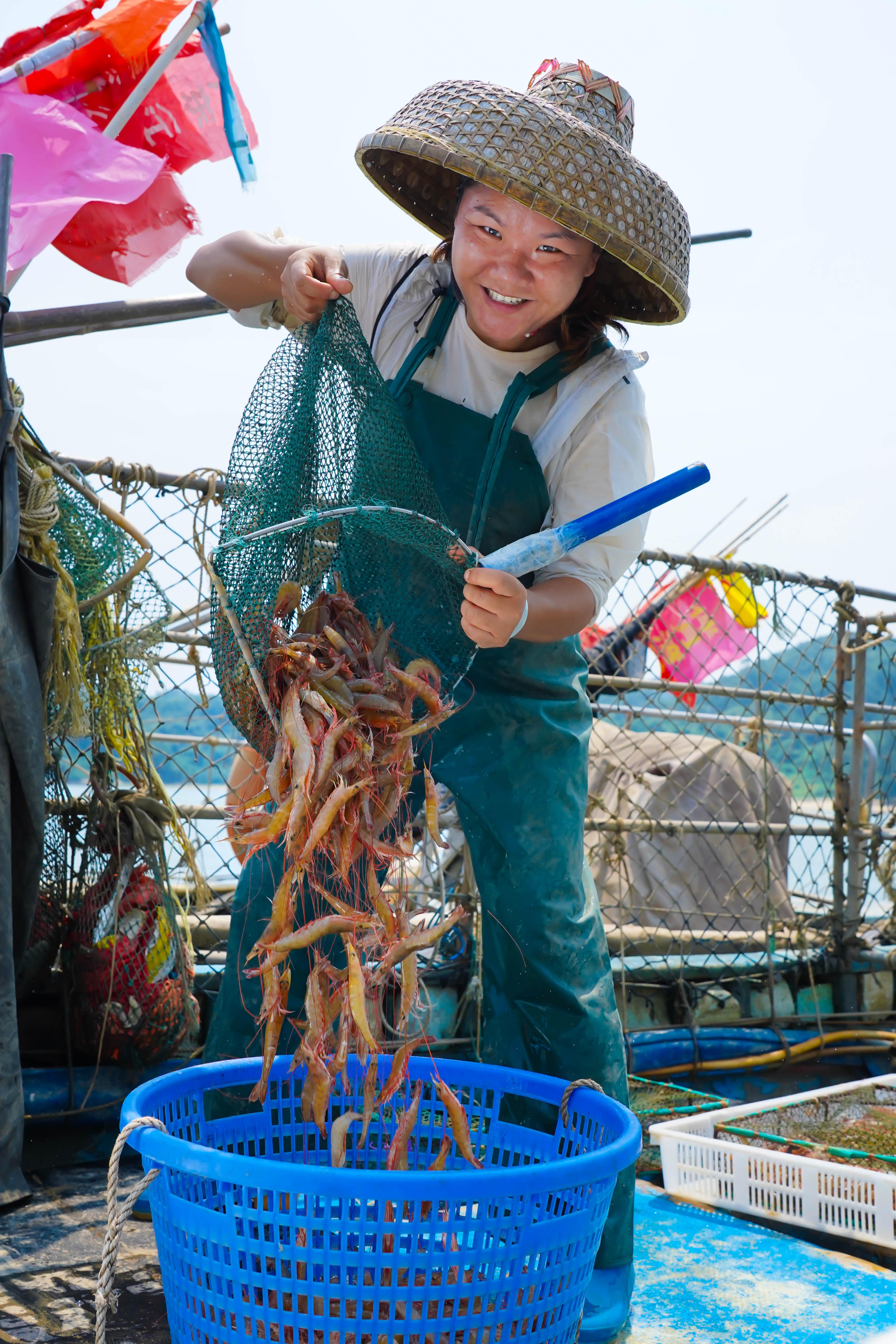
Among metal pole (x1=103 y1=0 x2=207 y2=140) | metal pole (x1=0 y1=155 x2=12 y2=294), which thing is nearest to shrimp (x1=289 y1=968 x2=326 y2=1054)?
metal pole (x1=0 y1=155 x2=12 y2=294)

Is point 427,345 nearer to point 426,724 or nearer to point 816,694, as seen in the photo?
point 426,724

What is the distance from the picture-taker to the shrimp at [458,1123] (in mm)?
1574

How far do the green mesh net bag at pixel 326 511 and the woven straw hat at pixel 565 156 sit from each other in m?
0.35

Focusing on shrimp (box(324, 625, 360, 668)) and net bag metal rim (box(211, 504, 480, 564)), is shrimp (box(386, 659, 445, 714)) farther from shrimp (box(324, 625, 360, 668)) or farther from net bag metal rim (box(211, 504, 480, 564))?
net bag metal rim (box(211, 504, 480, 564))

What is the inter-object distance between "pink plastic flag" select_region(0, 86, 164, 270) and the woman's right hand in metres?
2.24

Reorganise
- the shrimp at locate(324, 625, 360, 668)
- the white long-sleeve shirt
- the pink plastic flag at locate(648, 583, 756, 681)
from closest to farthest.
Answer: the shrimp at locate(324, 625, 360, 668), the white long-sleeve shirt, the pink plastic flag at locate(648, 583, 756, 681)

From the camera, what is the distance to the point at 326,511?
73.0 inches

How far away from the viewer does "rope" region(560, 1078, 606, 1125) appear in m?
1.66

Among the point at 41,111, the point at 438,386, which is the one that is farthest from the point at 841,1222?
the point at 41,111

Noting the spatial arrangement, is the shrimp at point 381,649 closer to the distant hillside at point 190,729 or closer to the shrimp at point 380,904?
the shrimp at point 380,904

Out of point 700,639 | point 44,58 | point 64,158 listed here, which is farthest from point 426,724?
point 44,58

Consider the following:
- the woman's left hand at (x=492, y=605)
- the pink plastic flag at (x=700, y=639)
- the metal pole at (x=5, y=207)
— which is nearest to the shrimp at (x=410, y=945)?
the woman's left hand at (x=492, y=605)

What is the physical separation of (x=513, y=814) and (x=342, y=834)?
501 millimetres

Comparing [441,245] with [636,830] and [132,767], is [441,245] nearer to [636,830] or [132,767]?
[132,767]
